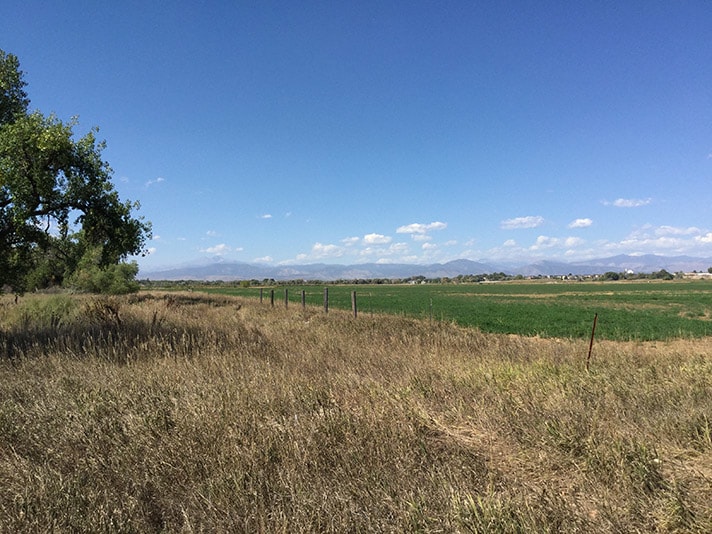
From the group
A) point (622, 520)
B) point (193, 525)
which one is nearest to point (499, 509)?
point (622, 520)

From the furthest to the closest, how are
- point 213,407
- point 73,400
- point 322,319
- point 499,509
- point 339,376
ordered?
point 322,319
point 339,376
point 73,400
point 213,407
point 499,509

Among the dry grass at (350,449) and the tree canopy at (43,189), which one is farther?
the tree canopy at (43,189)

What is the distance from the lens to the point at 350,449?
10.7 ft

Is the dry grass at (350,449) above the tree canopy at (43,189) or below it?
below

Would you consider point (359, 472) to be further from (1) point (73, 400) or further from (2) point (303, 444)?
(1) point (73, 400)

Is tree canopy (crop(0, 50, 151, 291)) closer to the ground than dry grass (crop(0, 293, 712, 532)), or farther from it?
farther from it

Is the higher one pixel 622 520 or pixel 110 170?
pixel 110 170

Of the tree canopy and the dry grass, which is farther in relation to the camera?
the tree canopy

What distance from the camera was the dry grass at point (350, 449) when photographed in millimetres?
2443

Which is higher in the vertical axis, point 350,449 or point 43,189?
point 43,189

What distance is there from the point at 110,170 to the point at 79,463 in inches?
500

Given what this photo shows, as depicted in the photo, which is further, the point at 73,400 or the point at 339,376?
the point at 339,376

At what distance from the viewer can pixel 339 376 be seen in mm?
5402

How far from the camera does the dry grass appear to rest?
2443 mm
